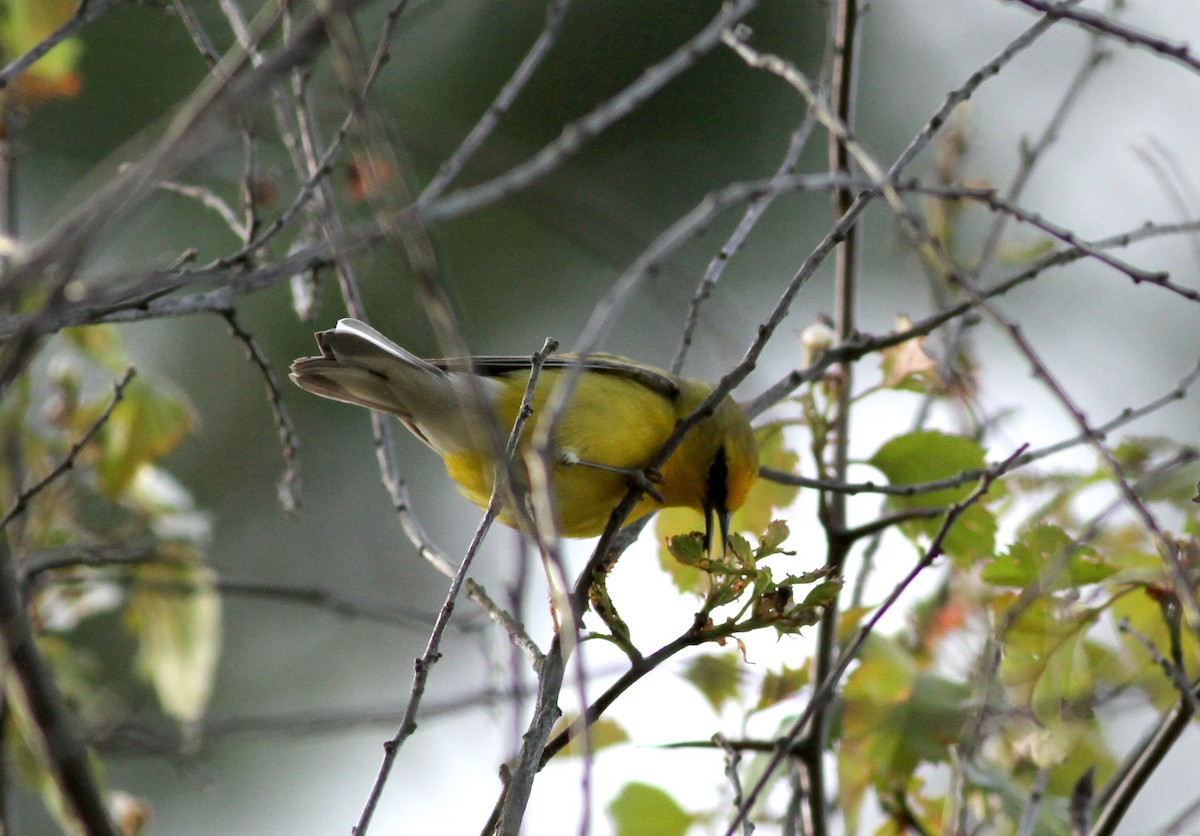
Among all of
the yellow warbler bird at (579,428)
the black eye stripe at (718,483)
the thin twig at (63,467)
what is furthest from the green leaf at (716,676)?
the thin twig at (63,467)

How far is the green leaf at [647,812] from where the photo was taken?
11.7ft

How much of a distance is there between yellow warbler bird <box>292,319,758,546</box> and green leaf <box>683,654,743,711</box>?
615mm

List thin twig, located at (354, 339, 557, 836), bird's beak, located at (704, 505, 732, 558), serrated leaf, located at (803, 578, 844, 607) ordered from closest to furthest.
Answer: thin twig, located at (354, 339, 557, 836) < serrated leaf, located at (803, 578, 844, 607) < bird's beak, located at (704, 505, 732, 558)

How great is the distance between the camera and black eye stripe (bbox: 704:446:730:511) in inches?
162

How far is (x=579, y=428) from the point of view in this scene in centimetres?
408

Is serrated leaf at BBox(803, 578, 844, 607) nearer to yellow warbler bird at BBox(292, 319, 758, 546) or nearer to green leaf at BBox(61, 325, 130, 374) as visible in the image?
yellow warbler bird at BBox(292, 319, 758, 546)

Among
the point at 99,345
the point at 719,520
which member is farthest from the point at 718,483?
the point at 99,345

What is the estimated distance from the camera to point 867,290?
42.0 feet

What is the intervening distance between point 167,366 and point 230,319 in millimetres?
9412

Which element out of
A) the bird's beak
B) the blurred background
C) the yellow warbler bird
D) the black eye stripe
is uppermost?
the blurred background

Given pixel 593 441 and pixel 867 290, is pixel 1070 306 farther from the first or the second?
pixel 593 441

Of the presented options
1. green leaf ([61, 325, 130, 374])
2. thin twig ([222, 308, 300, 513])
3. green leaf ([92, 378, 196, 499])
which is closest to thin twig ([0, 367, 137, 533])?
green leaf ([61, 325, 130, 374])

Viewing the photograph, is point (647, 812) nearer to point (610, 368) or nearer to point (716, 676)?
point (716, 676)

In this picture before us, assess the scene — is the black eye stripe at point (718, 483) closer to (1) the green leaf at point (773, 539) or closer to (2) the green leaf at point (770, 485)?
(2) the green leaf at point (770, 485)
